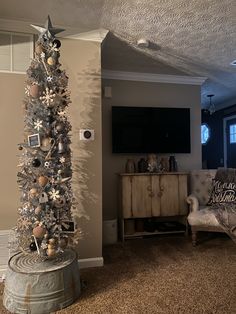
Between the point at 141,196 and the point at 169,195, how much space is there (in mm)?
416

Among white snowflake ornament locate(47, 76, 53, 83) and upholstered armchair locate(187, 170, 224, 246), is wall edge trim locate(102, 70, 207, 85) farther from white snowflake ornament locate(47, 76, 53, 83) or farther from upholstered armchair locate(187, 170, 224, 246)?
white snowflake ornament locate(47, 76, 53, 83)

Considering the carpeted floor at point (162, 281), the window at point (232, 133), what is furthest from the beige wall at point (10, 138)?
the window at point (232, 133)

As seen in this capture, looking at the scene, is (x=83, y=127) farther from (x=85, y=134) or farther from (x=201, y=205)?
(x=201, y=205)

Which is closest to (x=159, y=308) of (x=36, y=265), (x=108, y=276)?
(x=108, y=276)

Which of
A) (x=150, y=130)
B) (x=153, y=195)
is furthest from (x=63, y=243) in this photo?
(x=150, y=130)

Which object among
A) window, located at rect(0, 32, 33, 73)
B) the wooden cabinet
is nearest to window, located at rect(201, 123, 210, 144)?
the wooden cabinet

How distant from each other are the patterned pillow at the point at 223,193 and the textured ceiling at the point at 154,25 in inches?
65.3

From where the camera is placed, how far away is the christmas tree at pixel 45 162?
2.04 m

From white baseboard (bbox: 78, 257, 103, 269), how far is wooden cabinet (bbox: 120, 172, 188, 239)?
90cm

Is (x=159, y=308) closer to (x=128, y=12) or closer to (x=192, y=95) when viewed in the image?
(x=128, y=12)

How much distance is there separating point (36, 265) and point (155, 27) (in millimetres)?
2435

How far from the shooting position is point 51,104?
2.11 m

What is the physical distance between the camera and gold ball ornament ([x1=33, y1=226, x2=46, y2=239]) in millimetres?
1981

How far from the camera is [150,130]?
3.95 meters
